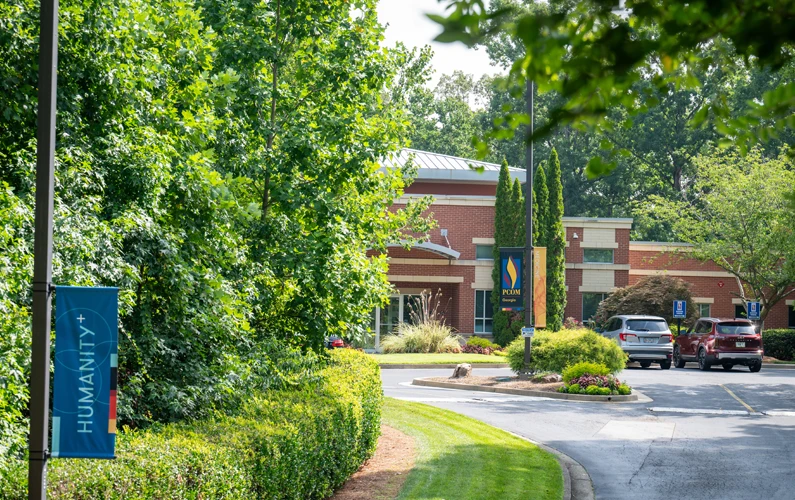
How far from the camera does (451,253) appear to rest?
39656 millimetres

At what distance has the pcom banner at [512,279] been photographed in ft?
83.5

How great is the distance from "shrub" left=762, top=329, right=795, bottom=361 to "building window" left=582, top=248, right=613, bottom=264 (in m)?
8.42

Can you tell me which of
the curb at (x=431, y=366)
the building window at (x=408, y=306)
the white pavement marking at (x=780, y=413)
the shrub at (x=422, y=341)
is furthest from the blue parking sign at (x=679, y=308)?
the white pavement marking at (x=780, y=413)

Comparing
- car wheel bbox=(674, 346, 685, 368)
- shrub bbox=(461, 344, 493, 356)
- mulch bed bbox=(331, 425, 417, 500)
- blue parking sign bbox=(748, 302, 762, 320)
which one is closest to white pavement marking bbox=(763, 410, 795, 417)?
mulch bed bbox=(331, 425, 417, 500)

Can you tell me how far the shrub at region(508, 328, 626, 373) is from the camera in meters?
22.8

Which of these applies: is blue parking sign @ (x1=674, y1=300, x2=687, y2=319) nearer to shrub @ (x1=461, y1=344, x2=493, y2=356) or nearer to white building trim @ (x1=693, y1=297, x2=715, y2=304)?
shrub @ (x1=461, y1=344, x2=493, y2=356)

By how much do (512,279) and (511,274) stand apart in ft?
0.55

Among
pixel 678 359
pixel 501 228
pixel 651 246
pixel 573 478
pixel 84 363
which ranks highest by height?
pixel 501 228

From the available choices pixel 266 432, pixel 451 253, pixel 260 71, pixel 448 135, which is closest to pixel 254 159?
pixel 260 71

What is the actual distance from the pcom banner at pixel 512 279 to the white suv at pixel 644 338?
6120mm

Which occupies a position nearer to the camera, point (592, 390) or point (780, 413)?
point (780, 413)

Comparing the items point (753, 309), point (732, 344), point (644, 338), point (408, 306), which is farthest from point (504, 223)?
point (732, 344)

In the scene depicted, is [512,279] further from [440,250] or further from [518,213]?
[518,213]

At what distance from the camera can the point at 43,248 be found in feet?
19.3
